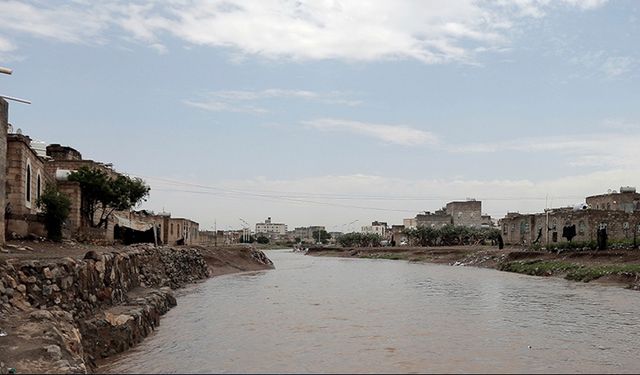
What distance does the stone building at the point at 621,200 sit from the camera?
220 ft

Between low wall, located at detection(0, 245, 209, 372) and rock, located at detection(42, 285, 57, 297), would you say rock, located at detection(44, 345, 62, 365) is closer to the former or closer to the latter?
low wall, located at detection(0, 245, 209, 372)

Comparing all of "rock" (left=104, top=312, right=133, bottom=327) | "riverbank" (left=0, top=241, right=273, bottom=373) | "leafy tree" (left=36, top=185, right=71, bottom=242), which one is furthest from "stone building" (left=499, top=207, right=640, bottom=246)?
"rock" (left=104, top=312, right=133, bottom=327)

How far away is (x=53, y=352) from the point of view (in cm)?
967

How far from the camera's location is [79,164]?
40.7 metres

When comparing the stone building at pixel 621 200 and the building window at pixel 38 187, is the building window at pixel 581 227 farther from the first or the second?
the building window at pixel 38 187

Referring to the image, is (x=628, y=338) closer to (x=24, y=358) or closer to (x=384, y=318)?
(x=384, y=318)

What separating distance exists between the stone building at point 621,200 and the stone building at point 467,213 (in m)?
52.0

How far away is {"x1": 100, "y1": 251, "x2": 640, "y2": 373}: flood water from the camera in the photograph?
11234mm

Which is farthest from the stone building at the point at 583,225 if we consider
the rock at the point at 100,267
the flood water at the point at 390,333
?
the rock at the point at 100,267

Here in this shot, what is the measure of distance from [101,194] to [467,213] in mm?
100190

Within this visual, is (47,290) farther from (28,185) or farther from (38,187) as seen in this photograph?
(38,187)

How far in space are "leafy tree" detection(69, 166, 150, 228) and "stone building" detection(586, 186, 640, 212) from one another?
5400 cm

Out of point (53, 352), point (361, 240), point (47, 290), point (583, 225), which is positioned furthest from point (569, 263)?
point (361, 240)

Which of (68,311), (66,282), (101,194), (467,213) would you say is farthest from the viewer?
(467,213)
